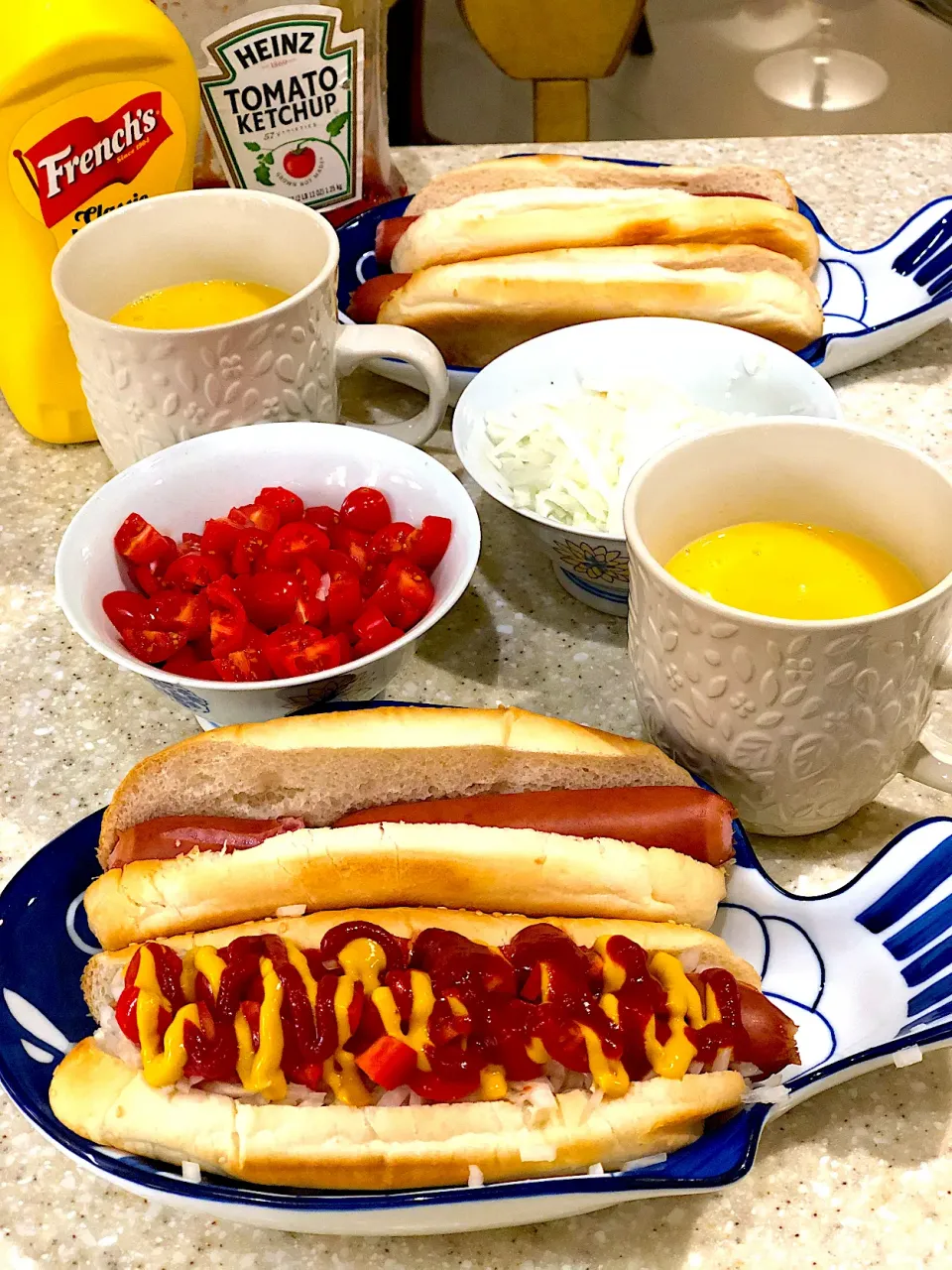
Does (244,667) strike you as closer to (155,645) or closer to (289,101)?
(155,645)

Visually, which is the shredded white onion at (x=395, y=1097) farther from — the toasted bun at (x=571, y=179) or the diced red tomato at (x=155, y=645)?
the toasted bun at (x=571, y=179)

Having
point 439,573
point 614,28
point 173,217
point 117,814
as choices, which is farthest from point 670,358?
point 614,28

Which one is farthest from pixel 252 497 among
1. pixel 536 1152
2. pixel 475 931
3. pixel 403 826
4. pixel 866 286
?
pixel 866 286

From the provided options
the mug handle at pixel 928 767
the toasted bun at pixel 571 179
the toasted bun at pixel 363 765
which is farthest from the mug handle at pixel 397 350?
the mug handle at pixel 928 767

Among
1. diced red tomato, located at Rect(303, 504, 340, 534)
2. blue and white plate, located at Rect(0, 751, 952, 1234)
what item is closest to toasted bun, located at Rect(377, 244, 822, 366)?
diced red tomato, located at Rect(303, 504, 340, 534)

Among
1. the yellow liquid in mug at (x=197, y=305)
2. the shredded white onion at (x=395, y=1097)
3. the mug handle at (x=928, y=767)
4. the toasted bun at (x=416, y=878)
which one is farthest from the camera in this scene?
the yellow liquid in mug at (x=197, y=305)

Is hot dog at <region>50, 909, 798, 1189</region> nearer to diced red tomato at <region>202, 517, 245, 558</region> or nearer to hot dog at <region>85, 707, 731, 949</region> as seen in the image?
hot dog at <region>85, 707, 731, 949</region>
